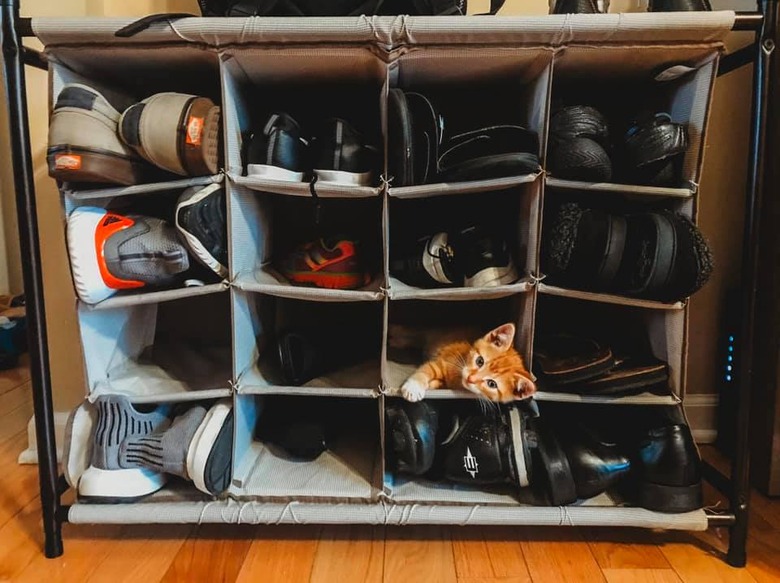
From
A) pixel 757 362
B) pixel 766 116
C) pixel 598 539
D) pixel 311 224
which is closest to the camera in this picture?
pixel 766 116

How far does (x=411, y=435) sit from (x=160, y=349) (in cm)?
67

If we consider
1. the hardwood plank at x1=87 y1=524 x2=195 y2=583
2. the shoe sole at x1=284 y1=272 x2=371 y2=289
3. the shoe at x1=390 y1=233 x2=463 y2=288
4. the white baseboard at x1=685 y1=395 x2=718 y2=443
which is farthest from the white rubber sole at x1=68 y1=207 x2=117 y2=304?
the white baseboard at x1=685 y1=395 x2=718 y2=443

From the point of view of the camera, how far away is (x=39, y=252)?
0.94m

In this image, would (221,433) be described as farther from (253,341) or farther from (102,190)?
(102,190)

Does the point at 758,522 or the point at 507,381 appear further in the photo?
the point at 758,522

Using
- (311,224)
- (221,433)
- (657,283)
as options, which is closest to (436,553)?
(221,433)

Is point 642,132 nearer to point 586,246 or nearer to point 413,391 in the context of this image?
point 586,246

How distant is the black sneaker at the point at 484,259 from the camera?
0.99m

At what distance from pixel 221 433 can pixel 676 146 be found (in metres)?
0.97

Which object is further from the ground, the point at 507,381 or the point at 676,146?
the point at 676,146

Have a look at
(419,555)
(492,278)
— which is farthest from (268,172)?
(419,555)

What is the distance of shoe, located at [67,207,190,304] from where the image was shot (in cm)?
92

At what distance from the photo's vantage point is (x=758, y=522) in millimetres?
1067

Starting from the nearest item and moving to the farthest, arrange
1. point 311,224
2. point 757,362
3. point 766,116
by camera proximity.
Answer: point 766,116 < point 757,362 < point 311,224
